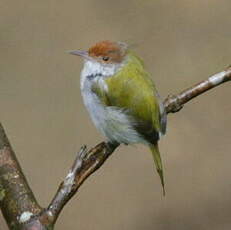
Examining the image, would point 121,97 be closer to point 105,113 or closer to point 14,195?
point 105,113

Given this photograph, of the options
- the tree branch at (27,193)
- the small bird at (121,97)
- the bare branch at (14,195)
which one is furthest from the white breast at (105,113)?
the bare branch at (14,195)

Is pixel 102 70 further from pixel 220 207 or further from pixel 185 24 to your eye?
pixel 185 24

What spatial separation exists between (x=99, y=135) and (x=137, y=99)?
256 centimetres

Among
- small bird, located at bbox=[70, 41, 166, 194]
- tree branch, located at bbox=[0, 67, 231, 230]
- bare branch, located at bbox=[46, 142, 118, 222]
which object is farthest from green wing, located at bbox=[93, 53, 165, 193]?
tree branch, located at bbox=[0, 67, 231, 230]

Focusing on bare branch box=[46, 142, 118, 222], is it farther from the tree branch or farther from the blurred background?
the blurred background

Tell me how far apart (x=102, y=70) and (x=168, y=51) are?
3.18m

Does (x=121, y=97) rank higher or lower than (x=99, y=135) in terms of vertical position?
higher

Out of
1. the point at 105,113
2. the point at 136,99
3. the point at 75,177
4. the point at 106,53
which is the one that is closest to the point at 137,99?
the point at 136,99

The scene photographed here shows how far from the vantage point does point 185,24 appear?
21.5 feet

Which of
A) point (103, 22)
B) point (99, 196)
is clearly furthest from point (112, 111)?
point (103, 22)

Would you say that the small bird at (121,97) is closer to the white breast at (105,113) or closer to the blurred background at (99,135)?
the white breast at (105,113)

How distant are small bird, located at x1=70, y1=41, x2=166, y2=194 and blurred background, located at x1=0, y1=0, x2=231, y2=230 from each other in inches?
70.0

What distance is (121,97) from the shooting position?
123 inches

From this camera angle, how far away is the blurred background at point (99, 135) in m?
5.52
